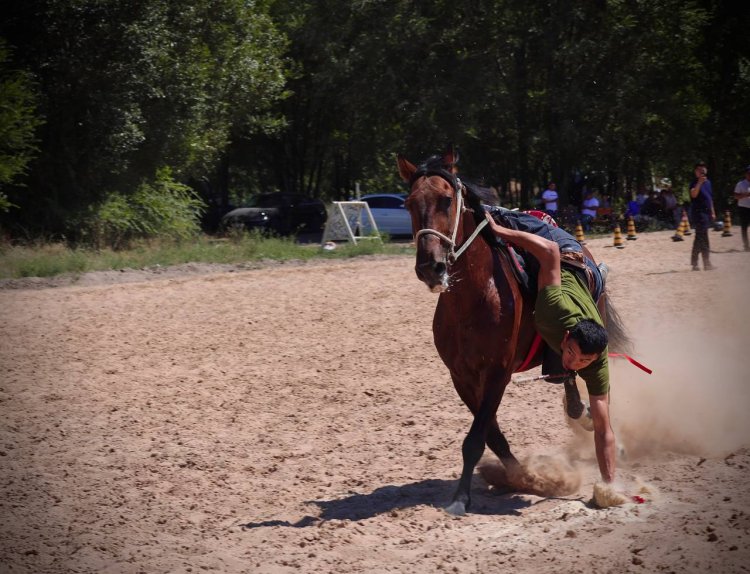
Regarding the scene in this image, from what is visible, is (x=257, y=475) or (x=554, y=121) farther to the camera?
(x=554, y=121)

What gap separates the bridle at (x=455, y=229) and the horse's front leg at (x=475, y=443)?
88 centimetres

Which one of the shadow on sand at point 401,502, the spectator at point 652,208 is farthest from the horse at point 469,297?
the spectator at point 652,208

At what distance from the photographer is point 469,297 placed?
20.8ft

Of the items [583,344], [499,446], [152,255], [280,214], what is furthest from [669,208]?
[583,344]

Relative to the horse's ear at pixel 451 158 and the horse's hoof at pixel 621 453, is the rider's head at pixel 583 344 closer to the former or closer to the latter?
the horse's ear at pixel 451 158

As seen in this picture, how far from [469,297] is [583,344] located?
0.81m

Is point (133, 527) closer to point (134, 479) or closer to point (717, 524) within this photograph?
point (134, 479)

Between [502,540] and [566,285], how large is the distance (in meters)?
1.89

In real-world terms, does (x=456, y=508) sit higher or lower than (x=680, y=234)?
lower

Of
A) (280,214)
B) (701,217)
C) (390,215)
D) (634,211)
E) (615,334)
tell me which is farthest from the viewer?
(280,214)

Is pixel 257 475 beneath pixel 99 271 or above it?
beneath

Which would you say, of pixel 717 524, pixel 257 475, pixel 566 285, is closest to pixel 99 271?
pixel 257 475

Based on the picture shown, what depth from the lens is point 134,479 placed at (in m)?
7.23

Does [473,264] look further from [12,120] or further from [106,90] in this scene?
[106,90]
